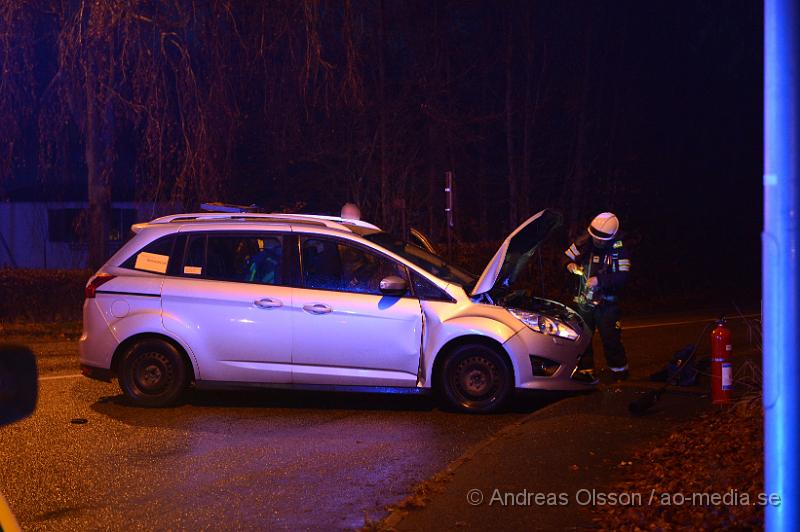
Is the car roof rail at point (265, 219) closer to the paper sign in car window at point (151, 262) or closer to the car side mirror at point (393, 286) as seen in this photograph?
the paper sign in car window at point (151, 262)

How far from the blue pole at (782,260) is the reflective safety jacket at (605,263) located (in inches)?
299

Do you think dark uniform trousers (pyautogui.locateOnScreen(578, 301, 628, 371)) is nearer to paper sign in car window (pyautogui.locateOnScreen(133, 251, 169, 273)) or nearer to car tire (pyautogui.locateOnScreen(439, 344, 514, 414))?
car tire (pyautogui.locateOnScreen(439, 344, 514, 414))

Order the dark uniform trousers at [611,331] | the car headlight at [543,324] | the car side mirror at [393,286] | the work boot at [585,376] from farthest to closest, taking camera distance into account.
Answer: the dark uniform trousers at [611,331] < the work boot at [585,376] < the car headlight at [543,324] < the car side mirror at [393,286]

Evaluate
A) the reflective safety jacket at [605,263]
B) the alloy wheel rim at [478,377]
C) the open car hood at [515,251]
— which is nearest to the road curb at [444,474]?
the alloy wheel rim at [478,377]

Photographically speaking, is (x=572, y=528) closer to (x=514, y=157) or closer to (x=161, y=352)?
(x=161, y=352)

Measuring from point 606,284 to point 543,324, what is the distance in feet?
6.18

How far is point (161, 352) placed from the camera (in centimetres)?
962

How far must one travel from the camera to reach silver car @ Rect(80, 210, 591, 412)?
9180 millimetres

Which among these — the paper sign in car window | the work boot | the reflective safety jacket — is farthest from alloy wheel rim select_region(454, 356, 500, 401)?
the paper sign in car window

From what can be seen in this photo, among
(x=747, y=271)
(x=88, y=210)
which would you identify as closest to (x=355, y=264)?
(x=88, y=210)

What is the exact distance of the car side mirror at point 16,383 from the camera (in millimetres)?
2951

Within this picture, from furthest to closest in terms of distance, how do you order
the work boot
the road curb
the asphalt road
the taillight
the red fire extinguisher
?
the taillight
the work boot
the red fire extinguisher
the asphalt road
the road curb

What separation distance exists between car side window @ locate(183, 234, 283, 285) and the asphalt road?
4.32 ft

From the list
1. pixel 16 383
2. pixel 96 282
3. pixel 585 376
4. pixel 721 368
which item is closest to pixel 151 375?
pixel 96 282
